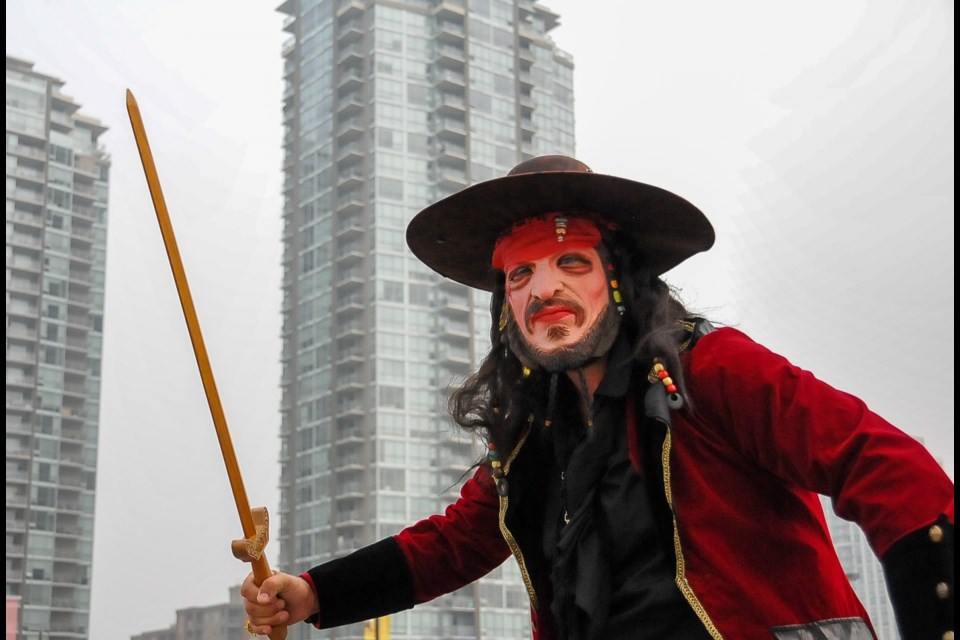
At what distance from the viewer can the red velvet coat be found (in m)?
1.85

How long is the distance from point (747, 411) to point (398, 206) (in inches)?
1494

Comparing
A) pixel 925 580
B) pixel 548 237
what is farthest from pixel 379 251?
pixel 925 580

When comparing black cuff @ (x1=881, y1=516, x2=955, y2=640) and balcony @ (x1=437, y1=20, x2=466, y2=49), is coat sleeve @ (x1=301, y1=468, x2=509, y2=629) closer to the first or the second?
black cuff @ (x1=881, y1=516, x2=955, y2=640)

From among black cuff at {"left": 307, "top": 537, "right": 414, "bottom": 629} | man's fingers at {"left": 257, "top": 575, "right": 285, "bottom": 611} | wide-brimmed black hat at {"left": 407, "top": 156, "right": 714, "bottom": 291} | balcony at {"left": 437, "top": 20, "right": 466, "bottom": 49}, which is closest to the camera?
man's fingers at {"left": 257, "top": 575, "right": 285, "bottom": 611}

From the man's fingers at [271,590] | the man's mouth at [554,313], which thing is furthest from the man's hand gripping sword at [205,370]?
the man's mouth at [554,313]

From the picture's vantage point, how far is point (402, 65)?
40.2 metres

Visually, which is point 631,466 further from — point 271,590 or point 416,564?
point 271,590

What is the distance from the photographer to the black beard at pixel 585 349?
2.30 metres

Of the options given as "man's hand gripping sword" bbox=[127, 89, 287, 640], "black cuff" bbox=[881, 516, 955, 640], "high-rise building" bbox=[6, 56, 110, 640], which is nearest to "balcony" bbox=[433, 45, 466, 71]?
"high-rise building" bbox=[6, 56, 110, 640]

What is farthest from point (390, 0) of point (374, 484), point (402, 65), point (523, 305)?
point (523, 305)

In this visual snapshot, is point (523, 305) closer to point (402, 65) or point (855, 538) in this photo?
point (855, 538)

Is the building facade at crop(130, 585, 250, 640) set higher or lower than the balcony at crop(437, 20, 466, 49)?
lower

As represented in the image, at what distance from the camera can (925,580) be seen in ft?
5.51

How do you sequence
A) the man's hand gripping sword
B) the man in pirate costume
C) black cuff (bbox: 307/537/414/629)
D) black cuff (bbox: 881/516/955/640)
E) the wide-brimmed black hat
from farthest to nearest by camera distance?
1. black cuff (bbox: 307/537/414/629)
2. the wide-brimmed black hat
3. the man's hand gripping sword
4. the man in pirate costume
5. black cuff (bbox: 881/516/955/640)
